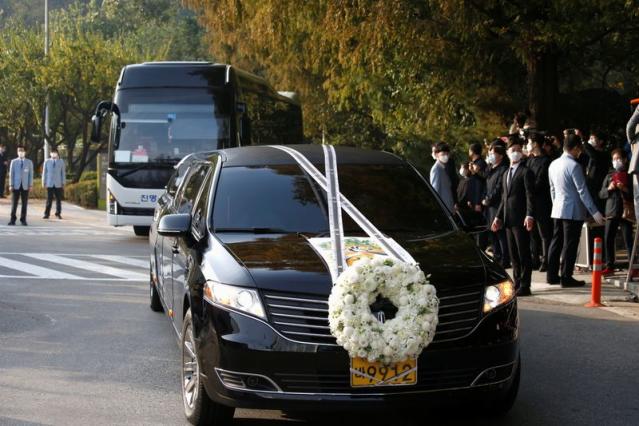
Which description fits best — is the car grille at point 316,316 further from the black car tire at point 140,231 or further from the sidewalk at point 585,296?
the black car tire at point 140,231

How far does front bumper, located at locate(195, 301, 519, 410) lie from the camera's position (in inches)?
239

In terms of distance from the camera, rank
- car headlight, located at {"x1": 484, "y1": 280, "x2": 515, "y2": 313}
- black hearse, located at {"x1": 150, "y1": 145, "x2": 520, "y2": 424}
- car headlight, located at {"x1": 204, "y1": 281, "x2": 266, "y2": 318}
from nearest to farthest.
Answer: black hearse, located at {"x1": 150, "y1": 145, "x2": 520, "y2": 424}, car headlight, located at {"x1": 204, "y1": 281, "x2": 266, "y2": 318}, car headlight, located at {"x1": 484, "y1": 280, "x2": 515, "y2": 313}

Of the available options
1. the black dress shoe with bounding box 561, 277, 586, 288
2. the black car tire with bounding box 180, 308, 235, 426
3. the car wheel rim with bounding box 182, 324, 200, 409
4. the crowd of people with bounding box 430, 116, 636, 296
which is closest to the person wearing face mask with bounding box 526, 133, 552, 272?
the crowd of people with bounding box 430, 116, 636, 296

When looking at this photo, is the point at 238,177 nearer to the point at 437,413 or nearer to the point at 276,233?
the point at 276,233

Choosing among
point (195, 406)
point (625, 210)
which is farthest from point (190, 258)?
point (625, 210)

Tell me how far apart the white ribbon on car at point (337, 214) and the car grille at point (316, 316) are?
230 millimetres

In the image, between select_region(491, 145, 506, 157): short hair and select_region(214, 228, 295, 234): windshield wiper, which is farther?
select_region(491, 145, 506, 157): short hair

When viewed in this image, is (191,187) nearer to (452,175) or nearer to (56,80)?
(452,175)

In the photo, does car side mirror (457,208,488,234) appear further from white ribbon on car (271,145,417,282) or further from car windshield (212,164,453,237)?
white ribbon on car (271,145,417,282)

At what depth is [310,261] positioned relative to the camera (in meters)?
6.54

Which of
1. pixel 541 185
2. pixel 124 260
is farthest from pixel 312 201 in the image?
pixel 124 260

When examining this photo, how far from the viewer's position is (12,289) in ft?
43.8

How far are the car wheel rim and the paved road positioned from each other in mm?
161

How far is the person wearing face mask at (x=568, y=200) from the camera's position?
13.2 metres
